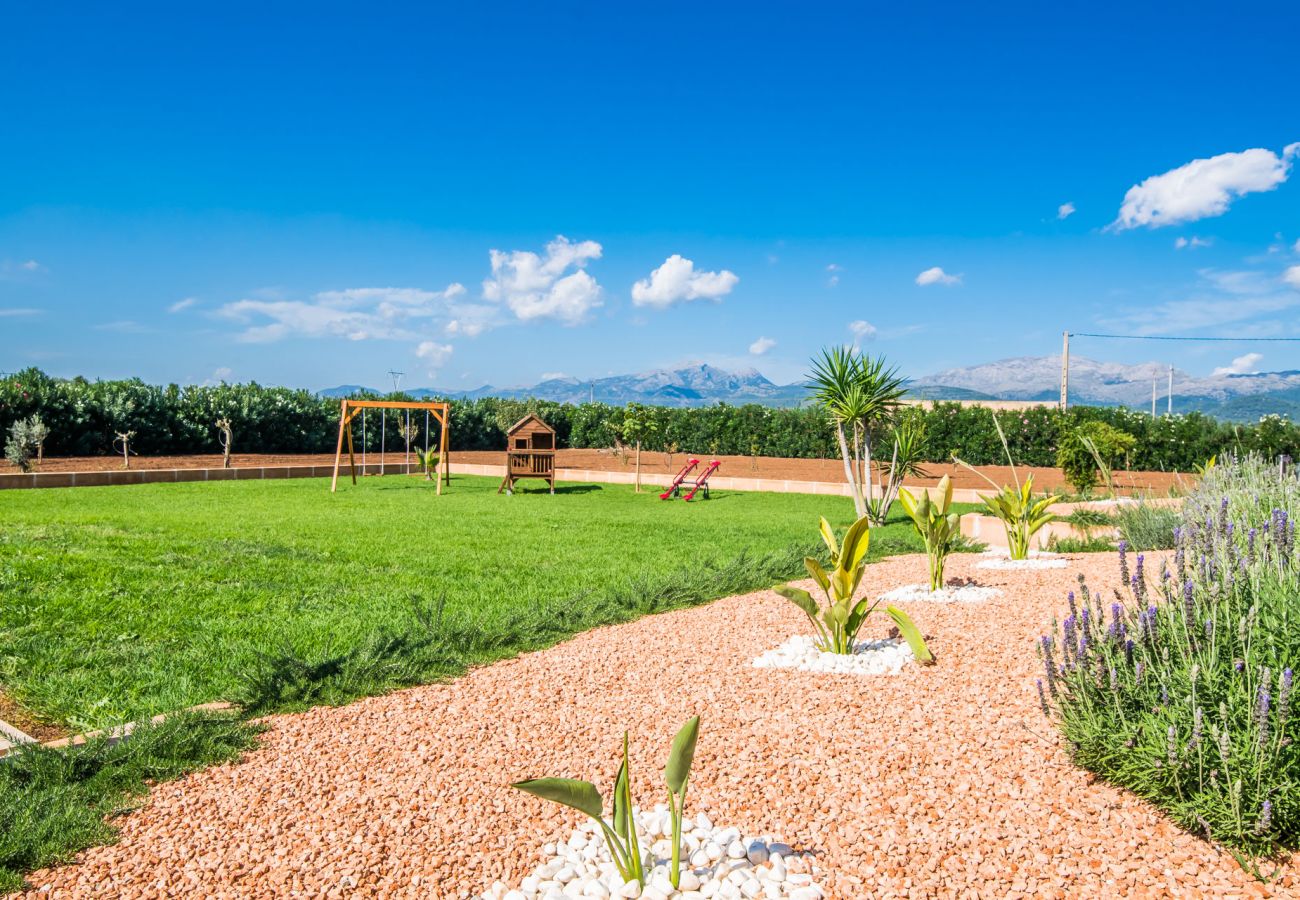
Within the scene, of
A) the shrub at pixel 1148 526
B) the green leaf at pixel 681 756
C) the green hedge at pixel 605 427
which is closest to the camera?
the green leaf at pixel 681 756

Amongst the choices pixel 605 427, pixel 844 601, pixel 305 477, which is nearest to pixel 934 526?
pixel 844 601

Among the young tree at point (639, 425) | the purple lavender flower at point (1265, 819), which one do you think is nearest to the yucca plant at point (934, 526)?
the purple lavender flower at point (1265, 819)

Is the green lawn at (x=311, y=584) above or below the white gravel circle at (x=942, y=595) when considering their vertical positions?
below

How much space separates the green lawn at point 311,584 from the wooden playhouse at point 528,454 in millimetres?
2498

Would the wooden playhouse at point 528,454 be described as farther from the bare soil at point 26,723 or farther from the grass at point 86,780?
the grass at point 86,780

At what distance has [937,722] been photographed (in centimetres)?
298

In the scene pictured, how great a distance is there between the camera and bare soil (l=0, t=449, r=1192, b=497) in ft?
51.8

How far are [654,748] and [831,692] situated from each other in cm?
89

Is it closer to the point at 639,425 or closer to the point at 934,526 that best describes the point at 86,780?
the point at 934,526

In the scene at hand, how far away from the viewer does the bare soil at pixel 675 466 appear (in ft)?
51.8

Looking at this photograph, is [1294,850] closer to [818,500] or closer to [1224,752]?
[1224,752]

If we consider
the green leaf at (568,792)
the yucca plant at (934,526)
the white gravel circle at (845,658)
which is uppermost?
the yucca plant at (934,526)

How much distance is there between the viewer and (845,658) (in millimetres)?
3797

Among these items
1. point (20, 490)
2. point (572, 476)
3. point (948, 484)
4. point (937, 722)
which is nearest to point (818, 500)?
point (572, 476)
